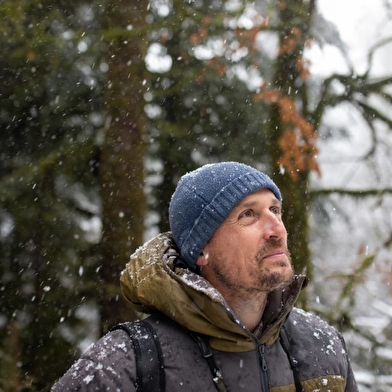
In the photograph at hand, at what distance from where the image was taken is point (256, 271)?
231 centimetres

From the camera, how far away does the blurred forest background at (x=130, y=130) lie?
6.08 meters

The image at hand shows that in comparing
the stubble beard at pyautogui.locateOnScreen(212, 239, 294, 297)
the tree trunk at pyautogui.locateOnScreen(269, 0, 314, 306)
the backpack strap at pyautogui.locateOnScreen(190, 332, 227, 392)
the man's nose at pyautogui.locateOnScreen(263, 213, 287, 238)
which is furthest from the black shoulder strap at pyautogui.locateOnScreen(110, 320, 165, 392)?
the tree trunk at pyautogui.locateOnScreen(269, 0, 314, 306)

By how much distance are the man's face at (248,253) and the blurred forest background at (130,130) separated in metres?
3.38

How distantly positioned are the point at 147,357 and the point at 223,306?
339 mm

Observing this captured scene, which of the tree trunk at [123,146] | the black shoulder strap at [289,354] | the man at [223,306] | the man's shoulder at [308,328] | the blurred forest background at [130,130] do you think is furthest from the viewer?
the blurred forest background at [130,130]

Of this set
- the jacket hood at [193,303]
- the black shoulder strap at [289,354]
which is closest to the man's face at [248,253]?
the jacket hood at [193,303]

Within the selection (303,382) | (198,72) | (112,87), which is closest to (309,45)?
(198,72)

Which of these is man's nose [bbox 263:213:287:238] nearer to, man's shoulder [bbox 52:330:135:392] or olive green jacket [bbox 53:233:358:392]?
olive green jacket [bbox 53:233:358:392]

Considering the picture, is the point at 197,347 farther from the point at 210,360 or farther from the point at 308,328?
the point at 308,328

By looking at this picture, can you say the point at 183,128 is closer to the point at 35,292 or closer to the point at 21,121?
the point at 21,121

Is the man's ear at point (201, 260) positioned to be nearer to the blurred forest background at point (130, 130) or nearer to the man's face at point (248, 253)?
the man's face at point (248, 253)

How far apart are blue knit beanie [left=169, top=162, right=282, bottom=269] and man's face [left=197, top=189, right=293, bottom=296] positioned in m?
0.04

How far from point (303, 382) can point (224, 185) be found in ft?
2.94

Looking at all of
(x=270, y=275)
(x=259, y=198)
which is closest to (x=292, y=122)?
(x=259, y=198)
